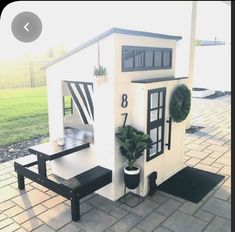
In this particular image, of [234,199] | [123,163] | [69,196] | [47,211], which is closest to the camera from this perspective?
[234,199]

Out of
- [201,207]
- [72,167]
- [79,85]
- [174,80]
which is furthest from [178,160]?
[79,85]

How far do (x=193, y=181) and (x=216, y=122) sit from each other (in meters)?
4.06

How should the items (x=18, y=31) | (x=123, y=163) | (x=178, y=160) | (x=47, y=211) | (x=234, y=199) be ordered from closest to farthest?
(x=234, y=199), (x=18, y=31), (x=47, y=211), (x=123, y=163), (x=178, y=160)

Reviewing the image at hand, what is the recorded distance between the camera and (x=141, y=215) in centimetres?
344

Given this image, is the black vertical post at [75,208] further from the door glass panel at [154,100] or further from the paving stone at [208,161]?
the paving stone at [208,161]

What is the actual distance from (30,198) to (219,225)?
2641 millimetres

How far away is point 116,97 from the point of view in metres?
3.52

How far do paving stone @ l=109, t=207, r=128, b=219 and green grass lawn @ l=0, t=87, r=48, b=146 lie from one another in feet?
11.7

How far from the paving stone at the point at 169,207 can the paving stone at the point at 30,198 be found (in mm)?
1698

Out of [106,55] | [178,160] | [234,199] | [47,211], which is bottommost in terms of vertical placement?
[47,211]

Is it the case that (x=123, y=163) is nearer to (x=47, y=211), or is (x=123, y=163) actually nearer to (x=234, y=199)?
(x=47, y=211)

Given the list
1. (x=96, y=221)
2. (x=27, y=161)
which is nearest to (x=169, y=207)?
(x=96, y=221)

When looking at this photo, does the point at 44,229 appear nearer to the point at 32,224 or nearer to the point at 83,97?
the point at 32,224

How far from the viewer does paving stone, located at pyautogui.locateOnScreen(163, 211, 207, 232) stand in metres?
3.17
